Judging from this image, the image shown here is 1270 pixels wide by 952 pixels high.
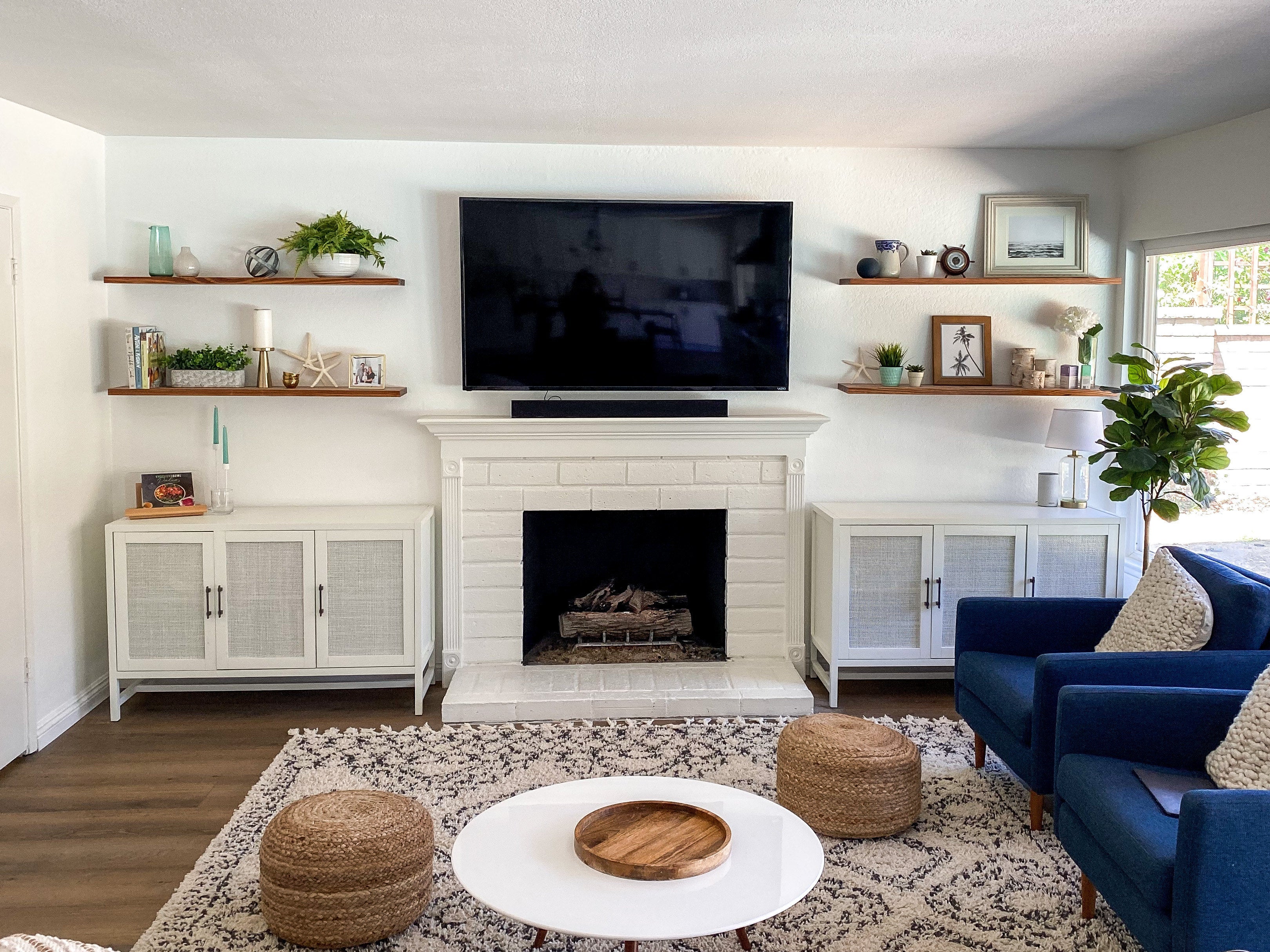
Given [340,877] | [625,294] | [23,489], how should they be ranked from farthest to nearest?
[625,294] → [23,489] → [340,877]

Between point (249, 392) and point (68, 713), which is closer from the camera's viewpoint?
point (68, 713)

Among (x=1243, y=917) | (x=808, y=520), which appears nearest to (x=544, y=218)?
(x=808, y=520)

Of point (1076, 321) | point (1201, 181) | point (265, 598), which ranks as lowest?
point (265, 598)

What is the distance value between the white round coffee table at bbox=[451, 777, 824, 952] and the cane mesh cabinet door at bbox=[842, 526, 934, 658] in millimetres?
1838

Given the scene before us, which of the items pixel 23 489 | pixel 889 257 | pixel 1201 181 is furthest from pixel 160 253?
pixel 1201 181

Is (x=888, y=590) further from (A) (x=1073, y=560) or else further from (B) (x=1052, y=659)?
(B) (x=1052, y=659)

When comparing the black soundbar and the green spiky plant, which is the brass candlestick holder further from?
the green spiky plant

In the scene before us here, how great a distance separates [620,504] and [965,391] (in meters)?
1.55

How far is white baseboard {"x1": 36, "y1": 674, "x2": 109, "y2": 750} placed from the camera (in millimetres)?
4012

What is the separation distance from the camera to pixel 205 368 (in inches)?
177

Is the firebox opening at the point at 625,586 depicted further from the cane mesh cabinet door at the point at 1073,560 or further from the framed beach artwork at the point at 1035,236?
the framed beach artwork at the point at 1035,236

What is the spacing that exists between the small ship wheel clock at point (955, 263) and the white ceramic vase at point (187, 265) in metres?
3.16

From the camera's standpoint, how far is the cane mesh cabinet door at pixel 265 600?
4289 mm

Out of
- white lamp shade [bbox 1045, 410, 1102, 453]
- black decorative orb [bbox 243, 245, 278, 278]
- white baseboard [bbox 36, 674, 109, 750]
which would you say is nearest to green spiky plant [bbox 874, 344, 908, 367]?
white lamp shade [bbox 1045, 410, 1102, 453]
